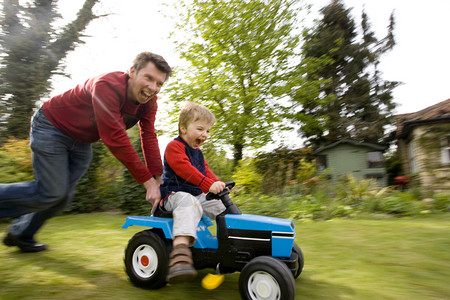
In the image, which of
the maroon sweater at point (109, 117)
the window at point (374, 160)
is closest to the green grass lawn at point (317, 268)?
the maroon sweater at point (109, 117)

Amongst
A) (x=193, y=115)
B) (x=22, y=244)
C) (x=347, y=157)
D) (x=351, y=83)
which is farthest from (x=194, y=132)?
(x=351, y=83)

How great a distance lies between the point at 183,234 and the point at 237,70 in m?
11.3

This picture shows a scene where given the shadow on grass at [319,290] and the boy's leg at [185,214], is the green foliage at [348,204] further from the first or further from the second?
the boy's leg at [185,214]

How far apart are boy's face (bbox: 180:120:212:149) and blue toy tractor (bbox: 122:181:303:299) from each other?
45 cm

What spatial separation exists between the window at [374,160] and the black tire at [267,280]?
55.0ft

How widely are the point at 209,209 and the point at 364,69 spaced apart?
21.5m

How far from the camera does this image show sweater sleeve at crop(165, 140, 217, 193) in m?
2.28

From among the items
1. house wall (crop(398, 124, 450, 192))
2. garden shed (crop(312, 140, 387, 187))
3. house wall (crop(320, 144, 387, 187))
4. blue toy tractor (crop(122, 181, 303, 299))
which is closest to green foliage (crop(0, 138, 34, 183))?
blue toy tractor (crop(122, 181, 303, 299))

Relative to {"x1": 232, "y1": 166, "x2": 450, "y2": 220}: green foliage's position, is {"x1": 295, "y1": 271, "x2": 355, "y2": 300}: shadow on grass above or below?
below

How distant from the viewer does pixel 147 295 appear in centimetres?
219

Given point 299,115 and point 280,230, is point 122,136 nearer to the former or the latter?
point 280,230

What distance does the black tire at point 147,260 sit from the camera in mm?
2275

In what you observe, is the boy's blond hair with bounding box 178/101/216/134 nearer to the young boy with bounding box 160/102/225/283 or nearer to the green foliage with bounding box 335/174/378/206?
the young boy with bounding box 160/102/225/283

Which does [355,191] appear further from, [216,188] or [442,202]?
[216,188]
